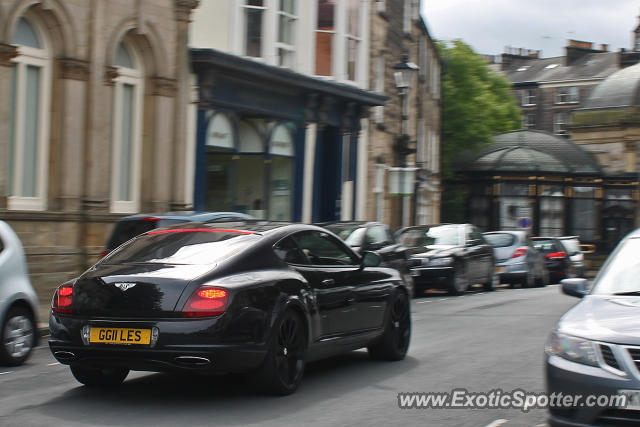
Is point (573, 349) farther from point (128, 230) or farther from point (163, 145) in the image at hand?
point (163, 145)

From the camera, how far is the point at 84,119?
18.8m

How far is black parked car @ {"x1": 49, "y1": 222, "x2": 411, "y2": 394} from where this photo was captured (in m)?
7.36

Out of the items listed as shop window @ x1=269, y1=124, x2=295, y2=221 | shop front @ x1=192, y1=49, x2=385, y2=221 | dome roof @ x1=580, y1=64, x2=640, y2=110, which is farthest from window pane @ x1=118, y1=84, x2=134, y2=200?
dome roof @ x1=580, y1=64, x2=640, y2=110

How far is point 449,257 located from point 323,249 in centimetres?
1307

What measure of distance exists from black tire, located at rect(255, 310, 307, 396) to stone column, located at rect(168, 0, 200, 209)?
1357cm

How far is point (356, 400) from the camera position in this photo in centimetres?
803

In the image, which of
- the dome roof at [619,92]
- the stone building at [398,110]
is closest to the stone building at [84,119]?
the stone building at [398,110]

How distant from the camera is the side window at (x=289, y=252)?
8.40 meters

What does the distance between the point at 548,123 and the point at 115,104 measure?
82066mm

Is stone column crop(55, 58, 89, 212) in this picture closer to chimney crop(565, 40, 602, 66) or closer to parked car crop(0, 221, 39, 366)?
parked car crop(0, 221, 39, 366)

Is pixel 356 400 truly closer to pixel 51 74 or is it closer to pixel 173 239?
pixel 173 239

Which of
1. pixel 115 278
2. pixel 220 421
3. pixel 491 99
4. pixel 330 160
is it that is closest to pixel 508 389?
pixel 220 421

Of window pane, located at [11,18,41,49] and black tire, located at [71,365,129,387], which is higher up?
window pane, located at [11,18,41,49]

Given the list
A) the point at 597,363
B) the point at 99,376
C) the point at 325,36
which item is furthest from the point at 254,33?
the point at 597,363
